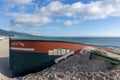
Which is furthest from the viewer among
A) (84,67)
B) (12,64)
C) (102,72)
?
(12,64)

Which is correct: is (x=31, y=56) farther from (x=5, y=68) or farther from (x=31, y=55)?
(x=5, y=68)

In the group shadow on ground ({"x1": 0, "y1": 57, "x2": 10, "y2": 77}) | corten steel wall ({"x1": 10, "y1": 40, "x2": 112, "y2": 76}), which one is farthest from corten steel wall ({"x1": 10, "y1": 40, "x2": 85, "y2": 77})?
shadow on ground ({"x1": 0, "y1": 57, "x2": 10, "y2": 77})

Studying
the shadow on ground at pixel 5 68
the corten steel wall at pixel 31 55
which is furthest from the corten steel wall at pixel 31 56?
the shadow on ground at pixel 5 68

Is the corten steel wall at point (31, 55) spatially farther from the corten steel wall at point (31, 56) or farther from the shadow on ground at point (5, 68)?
the shadow on ground at point (5, 68)

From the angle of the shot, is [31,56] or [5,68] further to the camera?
[5,68]

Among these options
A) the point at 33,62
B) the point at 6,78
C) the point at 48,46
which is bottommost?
the point at 6,78

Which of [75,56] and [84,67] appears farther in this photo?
[75,56]

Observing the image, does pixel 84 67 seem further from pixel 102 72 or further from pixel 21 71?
pixel 21 71

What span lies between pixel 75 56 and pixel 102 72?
192cm

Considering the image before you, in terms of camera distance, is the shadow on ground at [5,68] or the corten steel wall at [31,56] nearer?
the corten steel wall at [31,56]

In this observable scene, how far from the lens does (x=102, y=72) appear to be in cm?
681

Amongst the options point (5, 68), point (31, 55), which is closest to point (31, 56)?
point (31, 55)

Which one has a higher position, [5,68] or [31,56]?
[31,56]

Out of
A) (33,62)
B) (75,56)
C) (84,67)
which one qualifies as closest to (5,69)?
(33,62)
